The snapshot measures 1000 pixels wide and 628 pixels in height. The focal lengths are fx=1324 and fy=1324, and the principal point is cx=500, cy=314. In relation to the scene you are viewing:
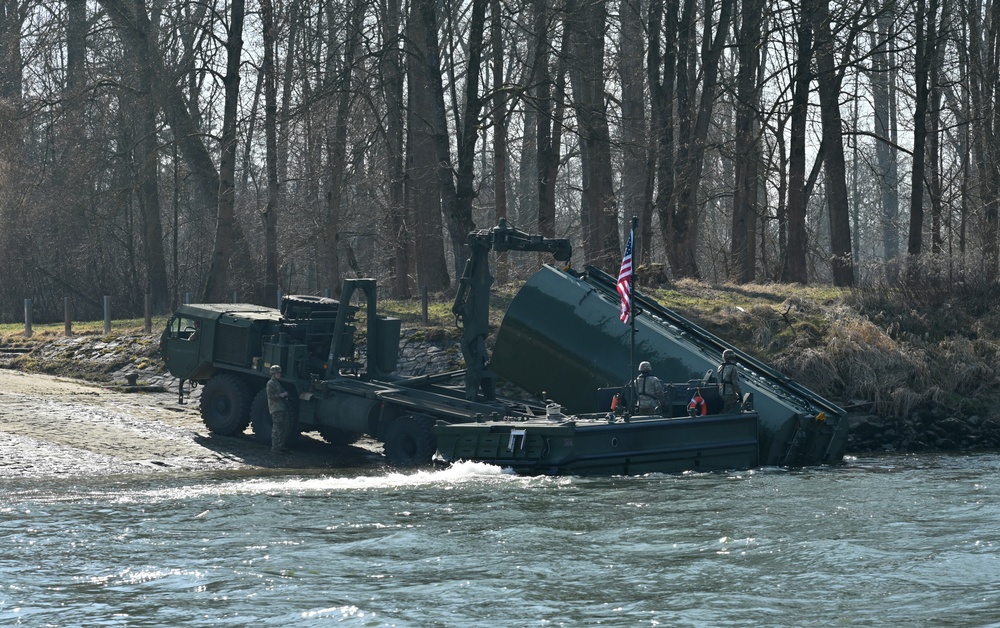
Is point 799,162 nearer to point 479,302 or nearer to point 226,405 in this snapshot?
point 479,302

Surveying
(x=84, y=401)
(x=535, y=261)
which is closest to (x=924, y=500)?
(x=84, y=401)

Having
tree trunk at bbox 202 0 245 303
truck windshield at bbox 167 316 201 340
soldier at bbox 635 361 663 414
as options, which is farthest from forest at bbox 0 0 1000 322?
soldier at bbox 635 361 663 414

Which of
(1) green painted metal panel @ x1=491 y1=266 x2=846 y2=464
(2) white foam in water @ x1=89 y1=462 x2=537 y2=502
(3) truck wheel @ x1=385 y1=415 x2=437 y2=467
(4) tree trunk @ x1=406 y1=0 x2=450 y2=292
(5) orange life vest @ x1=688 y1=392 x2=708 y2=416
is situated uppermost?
(4) tree trunk @ x1=406 y1=0 x2=450 y2=292

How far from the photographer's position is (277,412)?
21234 millimetres

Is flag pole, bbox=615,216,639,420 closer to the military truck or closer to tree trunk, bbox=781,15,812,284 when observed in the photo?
the military truck

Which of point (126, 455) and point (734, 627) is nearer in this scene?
point (734, 627)

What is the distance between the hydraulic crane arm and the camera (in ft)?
68.5

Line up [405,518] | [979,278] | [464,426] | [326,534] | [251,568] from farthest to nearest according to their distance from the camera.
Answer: [979,278] < [464,426] < [405,518] < [326,534] < [251,568]

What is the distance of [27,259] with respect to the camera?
147 feet

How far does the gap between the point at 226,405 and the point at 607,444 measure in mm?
7875

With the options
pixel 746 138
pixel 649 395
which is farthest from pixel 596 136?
pixel 649 395

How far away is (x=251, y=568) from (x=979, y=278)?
20.5m

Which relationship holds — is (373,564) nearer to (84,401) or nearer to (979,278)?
(84,401)

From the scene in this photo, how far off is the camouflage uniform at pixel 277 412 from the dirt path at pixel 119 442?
0.83 feet
